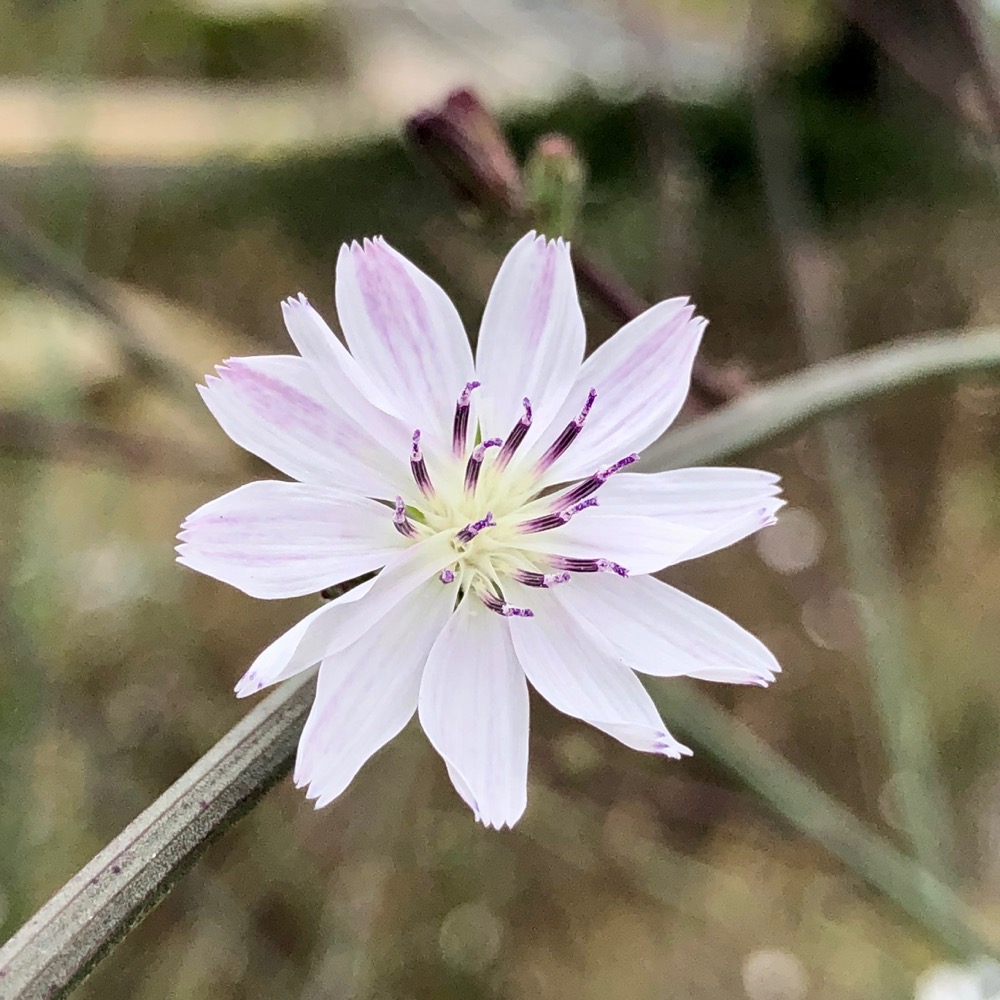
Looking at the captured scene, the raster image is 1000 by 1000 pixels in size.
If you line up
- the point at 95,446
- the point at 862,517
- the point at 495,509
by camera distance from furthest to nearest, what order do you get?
the point at 95,446, the point at 862,517, the point at 495,509

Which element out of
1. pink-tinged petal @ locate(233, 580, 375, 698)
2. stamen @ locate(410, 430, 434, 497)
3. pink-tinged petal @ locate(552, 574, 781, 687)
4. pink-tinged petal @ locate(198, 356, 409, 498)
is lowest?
pink-tinged petal @ locate(552, 574, 781, 687)

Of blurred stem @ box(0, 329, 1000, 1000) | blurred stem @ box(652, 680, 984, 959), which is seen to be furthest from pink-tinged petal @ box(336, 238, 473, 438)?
blurred stem @ box(652, 680, 984, 959)

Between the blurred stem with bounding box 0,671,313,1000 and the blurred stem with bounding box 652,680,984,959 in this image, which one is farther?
the blurred stem with bounding box 652,680,984,959

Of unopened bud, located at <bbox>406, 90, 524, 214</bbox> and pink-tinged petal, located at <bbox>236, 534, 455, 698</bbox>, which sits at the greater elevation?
unopened bud, located at <bbox>406, 90, 524, 214</bbox>

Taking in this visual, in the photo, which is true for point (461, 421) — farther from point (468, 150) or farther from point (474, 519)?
point (468, 150)

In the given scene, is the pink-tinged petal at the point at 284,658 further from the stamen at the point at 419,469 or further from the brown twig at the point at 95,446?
the brown twig at the point at 95,446

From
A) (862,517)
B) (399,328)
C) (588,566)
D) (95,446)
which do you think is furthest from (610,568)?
(95,446)

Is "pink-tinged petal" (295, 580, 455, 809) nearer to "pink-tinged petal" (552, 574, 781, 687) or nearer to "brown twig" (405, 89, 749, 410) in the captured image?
"pink-tinged petal" (552, 574, 781, 687)
